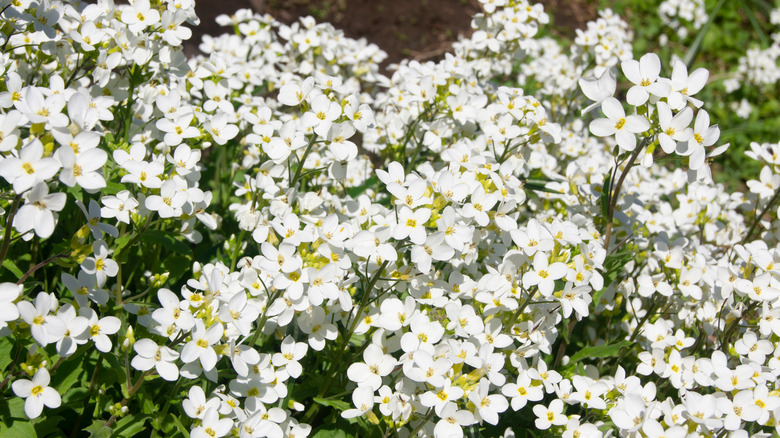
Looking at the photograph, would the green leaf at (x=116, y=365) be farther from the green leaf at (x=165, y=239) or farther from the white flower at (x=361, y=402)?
the white flower at (x=361, y=402)

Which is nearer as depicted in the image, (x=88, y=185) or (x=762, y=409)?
(x=88, y=185)

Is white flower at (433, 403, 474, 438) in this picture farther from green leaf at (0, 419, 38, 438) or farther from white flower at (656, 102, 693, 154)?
green leaf at (0, 419, 38, 438)

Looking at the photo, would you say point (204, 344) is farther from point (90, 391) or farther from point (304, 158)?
point (304, 158)

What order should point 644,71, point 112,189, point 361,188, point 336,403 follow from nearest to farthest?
1. point 336,403
2. point 644,71
3. point 112,189
4. point 361,188

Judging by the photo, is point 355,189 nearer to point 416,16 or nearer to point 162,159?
point 162,159

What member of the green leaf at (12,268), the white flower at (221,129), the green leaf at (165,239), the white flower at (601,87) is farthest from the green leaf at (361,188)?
the green leaf at (12,268)

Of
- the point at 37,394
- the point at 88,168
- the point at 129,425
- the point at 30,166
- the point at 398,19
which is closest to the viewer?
the point at 30,166

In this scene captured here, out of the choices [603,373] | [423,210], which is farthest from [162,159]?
[603,373]

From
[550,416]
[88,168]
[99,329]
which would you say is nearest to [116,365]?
[99,329]
